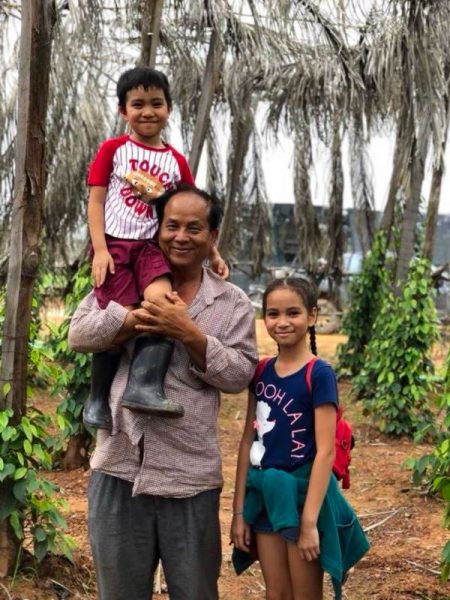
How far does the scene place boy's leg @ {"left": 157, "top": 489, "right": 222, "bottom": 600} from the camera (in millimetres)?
2254

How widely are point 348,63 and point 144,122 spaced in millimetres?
5593

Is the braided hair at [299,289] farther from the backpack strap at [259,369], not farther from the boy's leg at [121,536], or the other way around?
the boy's leg at [121,536]

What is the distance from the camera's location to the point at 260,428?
94.1 inches

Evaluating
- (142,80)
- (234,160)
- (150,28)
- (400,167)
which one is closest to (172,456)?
(142,80)

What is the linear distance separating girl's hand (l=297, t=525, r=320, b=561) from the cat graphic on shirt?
0.75 ft

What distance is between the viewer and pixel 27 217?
306 centimetres

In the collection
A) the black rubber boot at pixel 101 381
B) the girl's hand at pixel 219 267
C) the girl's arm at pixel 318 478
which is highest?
the girl's hand at pixel 219 267

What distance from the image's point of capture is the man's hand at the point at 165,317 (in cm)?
214

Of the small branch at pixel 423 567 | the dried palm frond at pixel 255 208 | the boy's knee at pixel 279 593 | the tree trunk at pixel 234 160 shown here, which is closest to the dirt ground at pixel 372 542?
the small branch at pixel 423 567

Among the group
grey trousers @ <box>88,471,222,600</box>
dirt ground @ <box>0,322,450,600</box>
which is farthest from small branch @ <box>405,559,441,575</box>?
grey trousers @ <box>88,471,222,600</box>

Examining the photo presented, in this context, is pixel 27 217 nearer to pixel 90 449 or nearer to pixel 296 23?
pixel 90 449

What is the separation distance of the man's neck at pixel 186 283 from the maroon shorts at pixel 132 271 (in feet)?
0.19

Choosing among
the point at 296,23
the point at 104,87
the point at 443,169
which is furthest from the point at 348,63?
the point at 104,87

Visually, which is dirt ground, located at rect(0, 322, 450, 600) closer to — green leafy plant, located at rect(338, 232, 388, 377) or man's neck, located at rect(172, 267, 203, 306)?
man's neck, located at rect(172, 267, 203, 306)
